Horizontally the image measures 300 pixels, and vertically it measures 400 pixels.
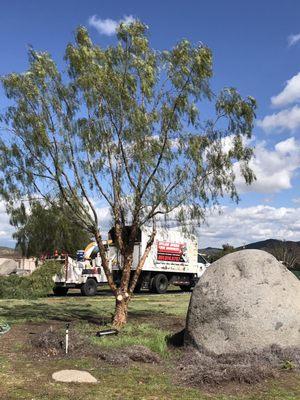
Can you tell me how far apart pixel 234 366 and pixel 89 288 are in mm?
17777

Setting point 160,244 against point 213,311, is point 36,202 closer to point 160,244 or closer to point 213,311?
point 213,311

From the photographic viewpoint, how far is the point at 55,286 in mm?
24453

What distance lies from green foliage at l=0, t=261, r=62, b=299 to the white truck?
0.74 m

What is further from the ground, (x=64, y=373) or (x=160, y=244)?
(x=160, y=244)

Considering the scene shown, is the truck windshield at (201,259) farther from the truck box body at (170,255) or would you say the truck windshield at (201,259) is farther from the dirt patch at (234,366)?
the dirt patch at (234,366)

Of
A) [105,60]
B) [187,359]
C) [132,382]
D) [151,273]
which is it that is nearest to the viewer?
[132,382]

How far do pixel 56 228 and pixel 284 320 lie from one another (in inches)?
243

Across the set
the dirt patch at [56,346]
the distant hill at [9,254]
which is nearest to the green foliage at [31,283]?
the dirt patch at [56,346]

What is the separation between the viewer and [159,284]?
27.9m

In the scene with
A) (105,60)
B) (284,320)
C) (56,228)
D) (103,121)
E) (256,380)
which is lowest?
(256,380)

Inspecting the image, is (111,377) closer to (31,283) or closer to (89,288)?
(31,283)

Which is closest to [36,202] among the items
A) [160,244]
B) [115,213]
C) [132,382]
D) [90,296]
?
[115,213]

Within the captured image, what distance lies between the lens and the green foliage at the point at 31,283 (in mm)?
20812

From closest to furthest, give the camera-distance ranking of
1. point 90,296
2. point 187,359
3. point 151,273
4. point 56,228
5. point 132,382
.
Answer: point 132,382
point 187,359
point 56,228
point 90,296
point 151,273
